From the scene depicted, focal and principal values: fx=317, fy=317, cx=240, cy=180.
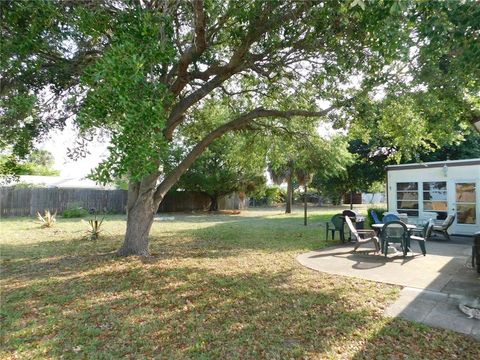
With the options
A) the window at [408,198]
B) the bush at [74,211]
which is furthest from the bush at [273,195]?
the window at [408,198]

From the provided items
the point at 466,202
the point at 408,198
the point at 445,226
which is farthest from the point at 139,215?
the point at 466,202

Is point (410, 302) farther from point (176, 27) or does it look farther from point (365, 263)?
point (176, 27)

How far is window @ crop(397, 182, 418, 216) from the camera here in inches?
571

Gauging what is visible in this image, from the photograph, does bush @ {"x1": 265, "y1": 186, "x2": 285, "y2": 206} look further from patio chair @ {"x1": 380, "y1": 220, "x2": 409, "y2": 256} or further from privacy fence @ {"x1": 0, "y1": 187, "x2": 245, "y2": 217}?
patio chair @ {"x1": 380, "y1": 220, "x2": 409, "y2": 256}

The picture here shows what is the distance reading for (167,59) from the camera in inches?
175

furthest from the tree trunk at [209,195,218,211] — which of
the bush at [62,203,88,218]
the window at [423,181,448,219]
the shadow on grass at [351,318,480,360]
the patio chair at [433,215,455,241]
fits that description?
the shadow on grass at [351,318,480,360]

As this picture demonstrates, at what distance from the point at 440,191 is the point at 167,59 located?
13572 millimetres

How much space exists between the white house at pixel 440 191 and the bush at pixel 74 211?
60.2ft

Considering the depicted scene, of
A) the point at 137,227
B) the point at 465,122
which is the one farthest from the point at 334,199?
the point at 137,227

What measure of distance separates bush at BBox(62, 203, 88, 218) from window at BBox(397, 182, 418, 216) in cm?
1865

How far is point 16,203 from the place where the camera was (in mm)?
19844

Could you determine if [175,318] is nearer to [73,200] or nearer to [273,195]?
[73,200]

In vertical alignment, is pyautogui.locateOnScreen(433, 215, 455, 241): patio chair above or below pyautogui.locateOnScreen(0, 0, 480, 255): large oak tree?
below

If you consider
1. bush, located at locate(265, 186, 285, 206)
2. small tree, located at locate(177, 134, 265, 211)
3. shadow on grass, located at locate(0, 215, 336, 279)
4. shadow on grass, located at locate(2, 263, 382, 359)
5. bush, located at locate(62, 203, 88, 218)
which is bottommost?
shadow on grass, located at locate(2, 263, 382, 359)
